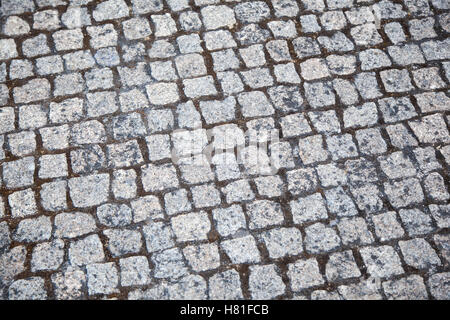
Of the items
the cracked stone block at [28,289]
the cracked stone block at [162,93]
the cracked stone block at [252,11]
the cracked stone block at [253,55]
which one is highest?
the cracked stone block at [252,11]

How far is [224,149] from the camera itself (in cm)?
394

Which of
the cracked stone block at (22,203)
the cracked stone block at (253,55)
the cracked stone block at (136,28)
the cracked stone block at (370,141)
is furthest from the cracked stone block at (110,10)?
the cracked stone block at (370,141)

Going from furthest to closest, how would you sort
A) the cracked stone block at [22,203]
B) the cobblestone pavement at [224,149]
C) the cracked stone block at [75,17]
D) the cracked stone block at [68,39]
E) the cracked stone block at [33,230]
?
the cracked stone block at [75,17]
the cracked stone block at [68,39]
the cracked stone block at [22,203]
the cracked stone block at [33,230]
the cobblestone pavement at [224,149]

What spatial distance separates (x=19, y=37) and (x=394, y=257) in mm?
4151

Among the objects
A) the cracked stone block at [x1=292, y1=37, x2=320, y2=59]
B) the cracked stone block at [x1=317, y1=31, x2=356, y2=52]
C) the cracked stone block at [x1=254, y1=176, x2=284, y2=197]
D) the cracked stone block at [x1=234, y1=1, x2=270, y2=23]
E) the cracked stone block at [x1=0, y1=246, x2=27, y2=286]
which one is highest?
the cracked stone block at [x1=234, y1=1, x2=270, y2=23]

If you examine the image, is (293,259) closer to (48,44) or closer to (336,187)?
(336,187)

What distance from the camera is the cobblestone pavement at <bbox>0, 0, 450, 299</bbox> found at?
11.3 feet

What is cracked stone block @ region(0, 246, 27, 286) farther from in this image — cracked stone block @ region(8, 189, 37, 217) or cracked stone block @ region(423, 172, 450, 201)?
cracked stone block @ region(423, 172, 450, 201)

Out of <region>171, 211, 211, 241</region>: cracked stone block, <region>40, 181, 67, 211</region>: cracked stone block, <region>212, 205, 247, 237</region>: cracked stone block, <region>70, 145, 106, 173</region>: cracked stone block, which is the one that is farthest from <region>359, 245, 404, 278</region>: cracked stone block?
<region>40, 181, 67, 211</region>: cracked stone block

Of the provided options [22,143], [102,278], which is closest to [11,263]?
[102,278]

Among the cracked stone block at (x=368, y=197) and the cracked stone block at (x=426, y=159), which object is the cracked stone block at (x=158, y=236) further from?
the cracked stone block at (x=426, y=159)

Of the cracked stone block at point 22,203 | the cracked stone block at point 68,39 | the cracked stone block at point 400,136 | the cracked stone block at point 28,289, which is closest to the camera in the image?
the cracked stone block at point 28,289

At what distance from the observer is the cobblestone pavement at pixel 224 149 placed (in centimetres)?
345

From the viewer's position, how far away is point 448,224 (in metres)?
3.62
